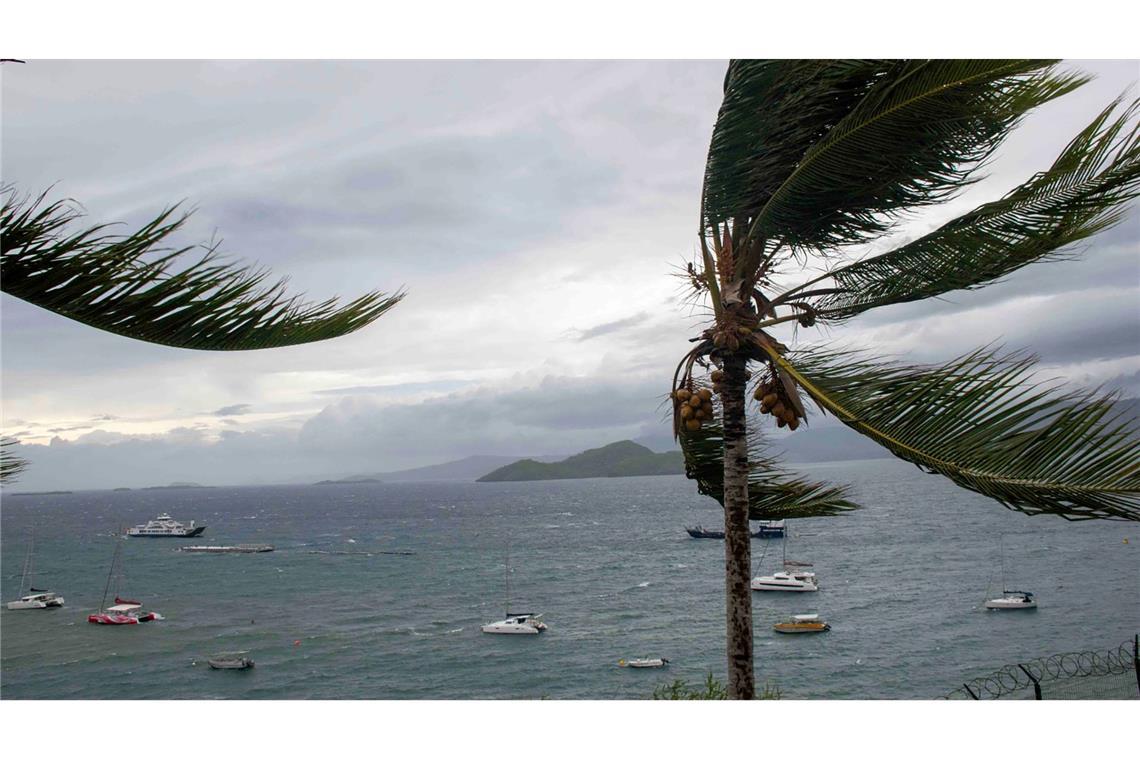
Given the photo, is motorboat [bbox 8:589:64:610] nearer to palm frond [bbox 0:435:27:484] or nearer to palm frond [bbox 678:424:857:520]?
palm frond [bbox 678:424:857:520]

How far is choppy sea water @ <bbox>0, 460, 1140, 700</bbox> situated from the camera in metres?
26.2

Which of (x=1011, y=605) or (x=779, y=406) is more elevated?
(x=779, y=406)

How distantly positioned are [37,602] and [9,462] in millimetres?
50213

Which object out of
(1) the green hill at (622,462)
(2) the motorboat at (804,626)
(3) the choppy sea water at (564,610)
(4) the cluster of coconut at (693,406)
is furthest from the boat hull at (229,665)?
(4) the cluster of coconut at (693,406)

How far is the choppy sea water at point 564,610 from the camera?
1032 inches

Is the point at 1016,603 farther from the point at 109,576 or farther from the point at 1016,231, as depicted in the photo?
the point at 109,576

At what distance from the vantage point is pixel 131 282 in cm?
169

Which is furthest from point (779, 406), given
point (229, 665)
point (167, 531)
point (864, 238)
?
point (167, 531)

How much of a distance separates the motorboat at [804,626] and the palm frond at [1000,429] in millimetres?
28921

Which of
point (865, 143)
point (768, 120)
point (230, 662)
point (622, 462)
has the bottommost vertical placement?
point (230, 662)

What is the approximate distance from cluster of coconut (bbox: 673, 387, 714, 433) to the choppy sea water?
182 inches
